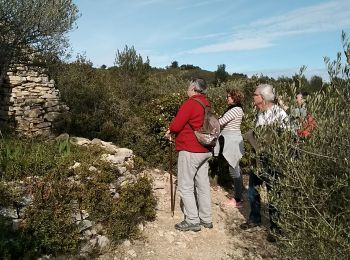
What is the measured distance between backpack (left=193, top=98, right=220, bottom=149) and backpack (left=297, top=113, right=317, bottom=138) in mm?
2100

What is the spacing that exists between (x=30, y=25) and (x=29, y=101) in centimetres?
273

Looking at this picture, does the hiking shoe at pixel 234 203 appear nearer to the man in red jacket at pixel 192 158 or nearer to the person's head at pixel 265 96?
the man in red jacket at pixel 192 158

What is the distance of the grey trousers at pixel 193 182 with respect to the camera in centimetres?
575

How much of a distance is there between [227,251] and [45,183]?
2756mm

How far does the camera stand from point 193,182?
5.89 metres

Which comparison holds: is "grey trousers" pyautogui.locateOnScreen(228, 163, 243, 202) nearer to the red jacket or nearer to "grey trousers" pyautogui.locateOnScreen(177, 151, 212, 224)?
"grey trousers" pyautogui.locateOnScreen(177, 151, 212, 224)

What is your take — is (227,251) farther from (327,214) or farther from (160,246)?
(327,214)

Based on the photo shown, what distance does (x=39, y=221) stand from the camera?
4.79 metres

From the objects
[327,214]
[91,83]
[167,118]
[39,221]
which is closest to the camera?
[327,214]

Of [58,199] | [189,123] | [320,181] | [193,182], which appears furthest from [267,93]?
[58,199]

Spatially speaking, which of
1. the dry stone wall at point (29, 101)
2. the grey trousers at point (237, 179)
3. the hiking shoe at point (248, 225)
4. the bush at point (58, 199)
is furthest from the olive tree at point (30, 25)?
the hiking shoe at point (248, 225)

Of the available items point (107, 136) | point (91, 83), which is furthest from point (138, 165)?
point (91, 83)

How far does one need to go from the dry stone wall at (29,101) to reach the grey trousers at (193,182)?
519 centimetres

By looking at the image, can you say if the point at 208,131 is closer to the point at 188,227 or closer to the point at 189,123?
the point at 189,123
